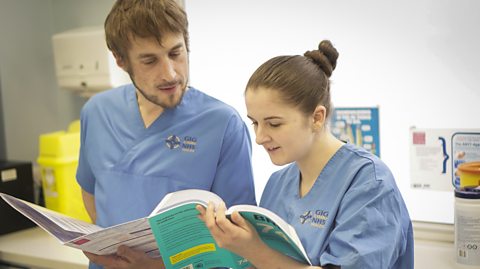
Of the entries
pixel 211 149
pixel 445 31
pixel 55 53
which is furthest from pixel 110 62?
pixel 445 31

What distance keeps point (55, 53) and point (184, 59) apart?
139cm

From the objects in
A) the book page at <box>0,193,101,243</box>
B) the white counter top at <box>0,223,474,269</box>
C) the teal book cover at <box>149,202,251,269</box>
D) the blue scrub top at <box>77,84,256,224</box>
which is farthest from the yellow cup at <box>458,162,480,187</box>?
the book page at <box>0,193,101,243</box>

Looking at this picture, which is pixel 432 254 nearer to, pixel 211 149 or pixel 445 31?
pixel 445 31

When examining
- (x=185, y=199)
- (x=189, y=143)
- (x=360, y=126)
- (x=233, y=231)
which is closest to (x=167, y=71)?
(x=189, y=143)

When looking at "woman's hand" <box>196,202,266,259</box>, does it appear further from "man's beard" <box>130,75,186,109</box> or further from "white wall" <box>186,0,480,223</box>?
"white wall" <box>186,0,480,223</box>

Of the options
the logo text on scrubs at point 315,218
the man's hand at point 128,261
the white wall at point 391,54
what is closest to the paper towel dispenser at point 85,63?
the white wall at point 391,54

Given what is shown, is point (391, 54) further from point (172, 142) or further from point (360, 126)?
point (172, 142)

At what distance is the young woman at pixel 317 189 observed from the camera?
117 cm

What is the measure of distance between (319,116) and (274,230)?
0.28 m

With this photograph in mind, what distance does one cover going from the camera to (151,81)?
147cm

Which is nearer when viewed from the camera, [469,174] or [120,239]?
[120,239]

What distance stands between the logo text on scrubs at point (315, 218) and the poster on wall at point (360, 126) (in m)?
0.83

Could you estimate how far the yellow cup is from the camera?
1810 millimetres

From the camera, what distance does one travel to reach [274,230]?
1165mm
